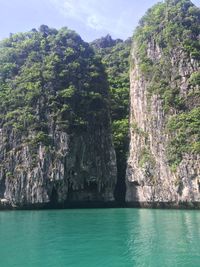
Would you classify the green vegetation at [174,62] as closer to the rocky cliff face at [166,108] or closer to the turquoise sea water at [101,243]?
the rocky cliff face at [166,108]

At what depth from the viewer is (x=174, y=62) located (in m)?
46.8

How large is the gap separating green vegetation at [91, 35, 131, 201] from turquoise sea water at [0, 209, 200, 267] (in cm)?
2222

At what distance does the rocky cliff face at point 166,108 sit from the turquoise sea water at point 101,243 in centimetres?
1269

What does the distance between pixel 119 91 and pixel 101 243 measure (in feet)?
129

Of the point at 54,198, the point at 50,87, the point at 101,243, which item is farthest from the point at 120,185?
the point at 101,243

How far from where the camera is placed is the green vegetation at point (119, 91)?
163ft

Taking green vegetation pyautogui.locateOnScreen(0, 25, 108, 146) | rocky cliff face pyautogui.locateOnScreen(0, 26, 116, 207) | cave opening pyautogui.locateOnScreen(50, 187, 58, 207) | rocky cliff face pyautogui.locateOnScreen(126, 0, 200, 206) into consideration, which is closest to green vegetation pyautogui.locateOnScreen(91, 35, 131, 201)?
rocky cliff face pyautogui.locateOnScreen(126, 0, 200, 206)

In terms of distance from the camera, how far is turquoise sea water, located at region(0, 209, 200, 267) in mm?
15516

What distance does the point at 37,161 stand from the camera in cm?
4350

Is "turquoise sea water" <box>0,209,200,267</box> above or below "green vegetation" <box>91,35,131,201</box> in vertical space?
below

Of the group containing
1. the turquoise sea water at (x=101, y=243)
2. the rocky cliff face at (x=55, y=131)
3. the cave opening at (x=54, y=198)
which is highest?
the rocky cliff face at (x=55, y=131)

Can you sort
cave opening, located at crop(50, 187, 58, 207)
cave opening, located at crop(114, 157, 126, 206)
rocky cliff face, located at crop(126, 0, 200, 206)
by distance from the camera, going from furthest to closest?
cave opening, located at crop(114, 157, 126, 206) → cave opening, located at crop(50, 187, 58, 207) → rocky cliff face, located at crop(126, 0, 200, 206)

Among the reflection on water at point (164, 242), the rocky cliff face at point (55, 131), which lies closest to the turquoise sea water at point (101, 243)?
the reflection on water at point (164, 242)

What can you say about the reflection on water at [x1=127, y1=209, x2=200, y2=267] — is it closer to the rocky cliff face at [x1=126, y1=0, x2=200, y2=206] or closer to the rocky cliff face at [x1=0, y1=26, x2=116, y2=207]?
the rocky cliff face at [x1=126, y1=0, x2=200, y2=206]
